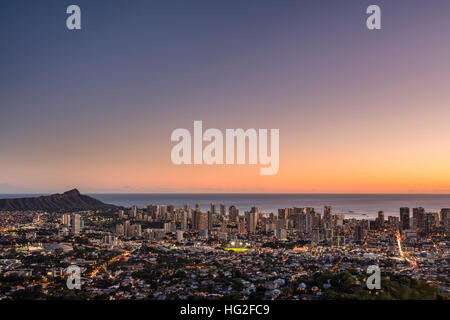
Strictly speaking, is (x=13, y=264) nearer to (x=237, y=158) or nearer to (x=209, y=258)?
(x=209, y=258)

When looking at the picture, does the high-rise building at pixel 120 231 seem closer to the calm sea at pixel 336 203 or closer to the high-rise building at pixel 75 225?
the high-rise building at pixel 75 225

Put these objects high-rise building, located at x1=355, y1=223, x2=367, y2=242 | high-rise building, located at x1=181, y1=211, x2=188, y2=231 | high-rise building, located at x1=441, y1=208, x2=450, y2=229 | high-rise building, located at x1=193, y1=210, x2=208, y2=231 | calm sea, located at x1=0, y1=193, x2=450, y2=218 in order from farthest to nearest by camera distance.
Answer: calm sea, located at x1=0, y1=193, x2=450, y2=218, high-rise building, located at x1=181, y1=211, x2=188, y2=231, high-rise building, located at x1=193, y1=210, x2=208, y2=231, high-rise building, located at x1=441, y1=208, x2=450, y2=229, high-rise building, located at x1=355, y1=223, x2=367, y2=242

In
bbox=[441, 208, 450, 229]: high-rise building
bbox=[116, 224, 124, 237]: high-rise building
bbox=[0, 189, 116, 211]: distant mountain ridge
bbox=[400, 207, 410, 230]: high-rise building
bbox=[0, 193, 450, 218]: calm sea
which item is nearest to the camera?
bbox=[441, 208, 450, 229]: high-rise building

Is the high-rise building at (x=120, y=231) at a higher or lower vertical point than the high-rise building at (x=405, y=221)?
lower

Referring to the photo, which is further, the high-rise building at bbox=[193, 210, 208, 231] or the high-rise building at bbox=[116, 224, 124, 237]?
the high-rise building at bbox=[193, 210, 208, 231]

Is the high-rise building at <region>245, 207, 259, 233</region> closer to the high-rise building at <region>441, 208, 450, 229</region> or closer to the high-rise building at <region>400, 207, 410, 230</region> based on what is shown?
the high-rise building at <region>400, 207, 410, 230</region>

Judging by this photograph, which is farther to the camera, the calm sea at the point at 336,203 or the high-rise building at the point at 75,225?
the calm sea at the point at 336,203

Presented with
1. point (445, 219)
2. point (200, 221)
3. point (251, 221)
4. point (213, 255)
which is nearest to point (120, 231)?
point (200, 221)

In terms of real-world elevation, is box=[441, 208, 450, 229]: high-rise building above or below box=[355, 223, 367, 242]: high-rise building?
above

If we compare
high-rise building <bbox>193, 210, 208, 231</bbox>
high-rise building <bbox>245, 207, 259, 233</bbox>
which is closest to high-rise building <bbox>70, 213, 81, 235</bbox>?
high-rise building <bbox>193, 210, 208, 231</bbox>

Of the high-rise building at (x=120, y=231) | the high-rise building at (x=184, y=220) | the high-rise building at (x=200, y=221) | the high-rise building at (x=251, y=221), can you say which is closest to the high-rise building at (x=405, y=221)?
the high-rise building at (x=251, y=221)
